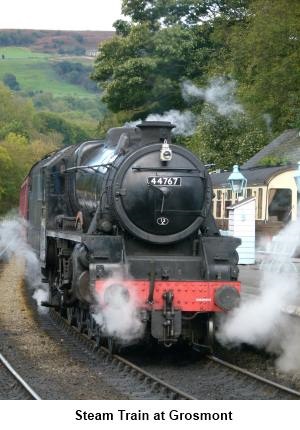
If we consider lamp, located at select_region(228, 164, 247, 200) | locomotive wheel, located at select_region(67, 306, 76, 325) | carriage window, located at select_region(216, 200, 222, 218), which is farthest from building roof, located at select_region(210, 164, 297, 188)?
locomotive wheel, located at select_region(67, 306, 76, 325)

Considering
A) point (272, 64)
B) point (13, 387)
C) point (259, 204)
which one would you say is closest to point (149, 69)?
point (259, 204)

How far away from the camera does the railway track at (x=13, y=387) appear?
8.45 metres

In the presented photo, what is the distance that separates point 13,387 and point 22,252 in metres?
16.9

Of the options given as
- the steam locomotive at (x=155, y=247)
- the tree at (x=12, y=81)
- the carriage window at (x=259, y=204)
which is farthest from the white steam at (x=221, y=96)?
the tree at (x=12, y=81)

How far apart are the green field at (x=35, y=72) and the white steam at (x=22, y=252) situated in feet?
367

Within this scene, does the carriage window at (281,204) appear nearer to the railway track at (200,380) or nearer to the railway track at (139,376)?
the railway track at (139,376)

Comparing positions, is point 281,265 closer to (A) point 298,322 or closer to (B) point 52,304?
(B) point 52,304

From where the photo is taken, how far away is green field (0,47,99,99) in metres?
155

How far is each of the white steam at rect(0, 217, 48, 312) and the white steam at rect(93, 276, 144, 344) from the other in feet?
20.2

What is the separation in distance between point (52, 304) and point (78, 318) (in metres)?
1.86

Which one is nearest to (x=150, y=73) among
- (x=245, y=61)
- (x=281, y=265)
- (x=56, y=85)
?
(x=281, y=265)

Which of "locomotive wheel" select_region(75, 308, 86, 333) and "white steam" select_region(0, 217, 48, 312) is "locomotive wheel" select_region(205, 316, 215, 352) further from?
"white steam" select_region(0, 217, 48, 312)
